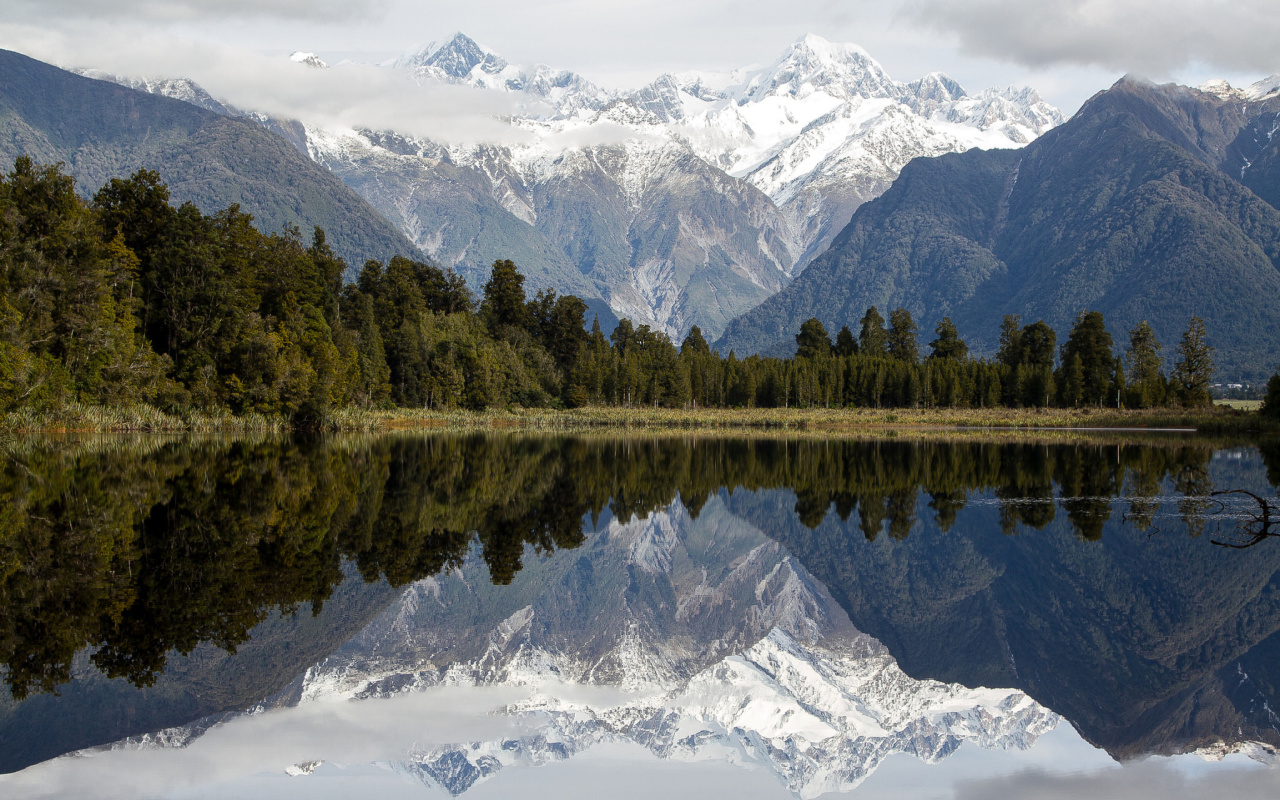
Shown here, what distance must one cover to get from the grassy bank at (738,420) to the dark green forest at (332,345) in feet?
4.77

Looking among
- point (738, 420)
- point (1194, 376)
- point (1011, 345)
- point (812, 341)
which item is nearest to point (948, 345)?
point (1011, 345)

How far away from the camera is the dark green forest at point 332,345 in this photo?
52.7m

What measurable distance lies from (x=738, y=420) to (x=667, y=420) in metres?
8.18

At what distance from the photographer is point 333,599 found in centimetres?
1480

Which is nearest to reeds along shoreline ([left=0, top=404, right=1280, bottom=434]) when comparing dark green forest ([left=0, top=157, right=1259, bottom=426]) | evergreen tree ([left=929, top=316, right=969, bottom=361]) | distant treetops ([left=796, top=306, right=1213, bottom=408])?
Result: dark green forest ([left=0, top=157, right=1259, bottom=426])

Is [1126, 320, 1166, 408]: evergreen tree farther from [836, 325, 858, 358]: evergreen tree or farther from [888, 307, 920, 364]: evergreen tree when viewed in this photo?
[836, 325, 858, 358]: evergreen tree

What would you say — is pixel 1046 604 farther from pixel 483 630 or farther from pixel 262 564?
pixel 262 564

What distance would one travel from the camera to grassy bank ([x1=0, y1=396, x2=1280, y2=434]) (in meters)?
62.6

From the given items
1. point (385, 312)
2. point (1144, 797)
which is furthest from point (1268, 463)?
point (385, 312)

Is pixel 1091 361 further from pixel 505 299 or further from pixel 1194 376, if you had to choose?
pixel 505 299

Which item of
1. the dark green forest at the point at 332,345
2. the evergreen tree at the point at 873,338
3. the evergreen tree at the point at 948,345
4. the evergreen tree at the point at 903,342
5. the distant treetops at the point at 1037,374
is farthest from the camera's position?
the evergreen tree at the point at 903,342

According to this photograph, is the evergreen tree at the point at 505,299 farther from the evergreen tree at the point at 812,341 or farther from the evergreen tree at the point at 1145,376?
the evergreen tree at the point at 1145,376

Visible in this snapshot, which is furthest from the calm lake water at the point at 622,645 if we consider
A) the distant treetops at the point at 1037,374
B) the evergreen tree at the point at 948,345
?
the evergreen tree at the point at 948,345

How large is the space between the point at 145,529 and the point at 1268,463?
44.4 m
